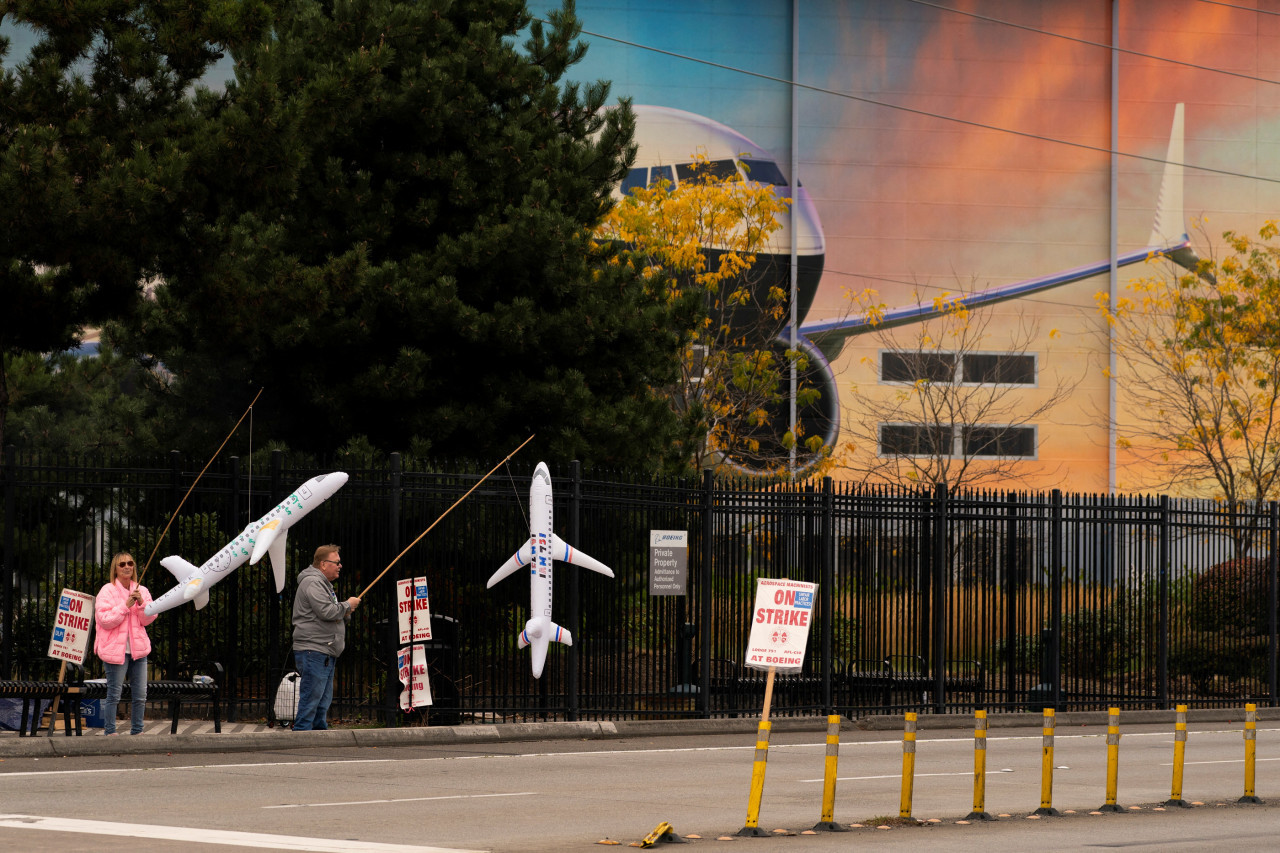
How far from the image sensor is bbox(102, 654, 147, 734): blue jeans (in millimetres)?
15312

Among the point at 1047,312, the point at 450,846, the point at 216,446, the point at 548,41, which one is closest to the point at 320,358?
the point at 216,446

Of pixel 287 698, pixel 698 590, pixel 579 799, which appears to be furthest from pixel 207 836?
pixel 698 590

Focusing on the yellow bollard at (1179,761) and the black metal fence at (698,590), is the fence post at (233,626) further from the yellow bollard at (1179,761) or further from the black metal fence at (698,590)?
the yellow bollard at (1179,761)

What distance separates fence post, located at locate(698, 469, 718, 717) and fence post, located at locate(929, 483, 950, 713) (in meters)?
3.36

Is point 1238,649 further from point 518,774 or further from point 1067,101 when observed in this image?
point 1067,101

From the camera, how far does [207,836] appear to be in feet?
32.1

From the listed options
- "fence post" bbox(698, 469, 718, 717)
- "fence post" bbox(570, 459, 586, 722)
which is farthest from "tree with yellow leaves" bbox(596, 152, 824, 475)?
"fence post" bbox(570, 459, 586, 722)

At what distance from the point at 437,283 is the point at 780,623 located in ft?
31.9

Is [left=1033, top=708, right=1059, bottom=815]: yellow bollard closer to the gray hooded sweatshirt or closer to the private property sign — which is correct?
the gray hooded sweatshirt

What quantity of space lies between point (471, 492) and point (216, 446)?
523 centimetres

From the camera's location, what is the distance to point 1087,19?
165 feet

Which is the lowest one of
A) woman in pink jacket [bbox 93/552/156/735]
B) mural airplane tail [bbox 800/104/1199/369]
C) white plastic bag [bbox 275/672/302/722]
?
white plastic bag [bbox 275/672/302/722]

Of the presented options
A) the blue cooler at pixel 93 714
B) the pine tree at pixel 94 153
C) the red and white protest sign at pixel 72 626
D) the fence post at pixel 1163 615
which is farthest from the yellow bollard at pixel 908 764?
the fence post at pixel 1163 615

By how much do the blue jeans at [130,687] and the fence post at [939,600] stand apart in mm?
10401
